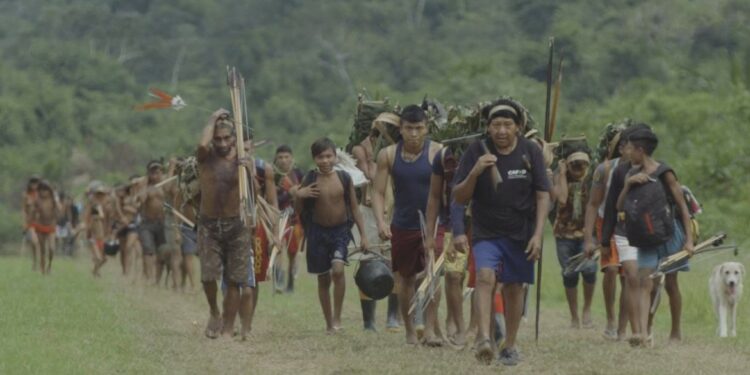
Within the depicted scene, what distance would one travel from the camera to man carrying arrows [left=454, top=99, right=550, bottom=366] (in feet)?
45.4

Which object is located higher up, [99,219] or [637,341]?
[99,219]

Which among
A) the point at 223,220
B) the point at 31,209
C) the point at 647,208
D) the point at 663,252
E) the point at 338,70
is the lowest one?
the point at 663,252

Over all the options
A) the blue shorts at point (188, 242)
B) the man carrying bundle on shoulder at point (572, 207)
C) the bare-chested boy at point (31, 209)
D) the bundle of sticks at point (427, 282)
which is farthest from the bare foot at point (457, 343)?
the bare-chested boy at point (31, 209)

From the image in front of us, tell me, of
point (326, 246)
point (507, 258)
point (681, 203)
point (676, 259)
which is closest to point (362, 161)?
point (326, 246)

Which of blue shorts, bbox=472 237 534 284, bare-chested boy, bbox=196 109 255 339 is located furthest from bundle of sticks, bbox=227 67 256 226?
blue shorts, bbox=472 237 534 284

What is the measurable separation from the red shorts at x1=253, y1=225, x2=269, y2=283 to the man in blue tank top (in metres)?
2.00

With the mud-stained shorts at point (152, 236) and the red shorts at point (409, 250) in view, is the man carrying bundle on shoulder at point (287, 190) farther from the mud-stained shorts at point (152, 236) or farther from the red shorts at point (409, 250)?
the red shorts at point (409, 250)

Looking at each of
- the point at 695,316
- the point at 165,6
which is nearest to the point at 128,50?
the point at 165,6

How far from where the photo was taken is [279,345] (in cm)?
1616

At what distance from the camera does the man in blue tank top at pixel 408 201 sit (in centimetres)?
1580

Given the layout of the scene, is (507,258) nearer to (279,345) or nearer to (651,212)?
(651,212)

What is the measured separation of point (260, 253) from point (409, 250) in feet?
7.45

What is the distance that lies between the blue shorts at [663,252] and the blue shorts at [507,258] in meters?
2.18

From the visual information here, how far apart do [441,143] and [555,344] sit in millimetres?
1998
